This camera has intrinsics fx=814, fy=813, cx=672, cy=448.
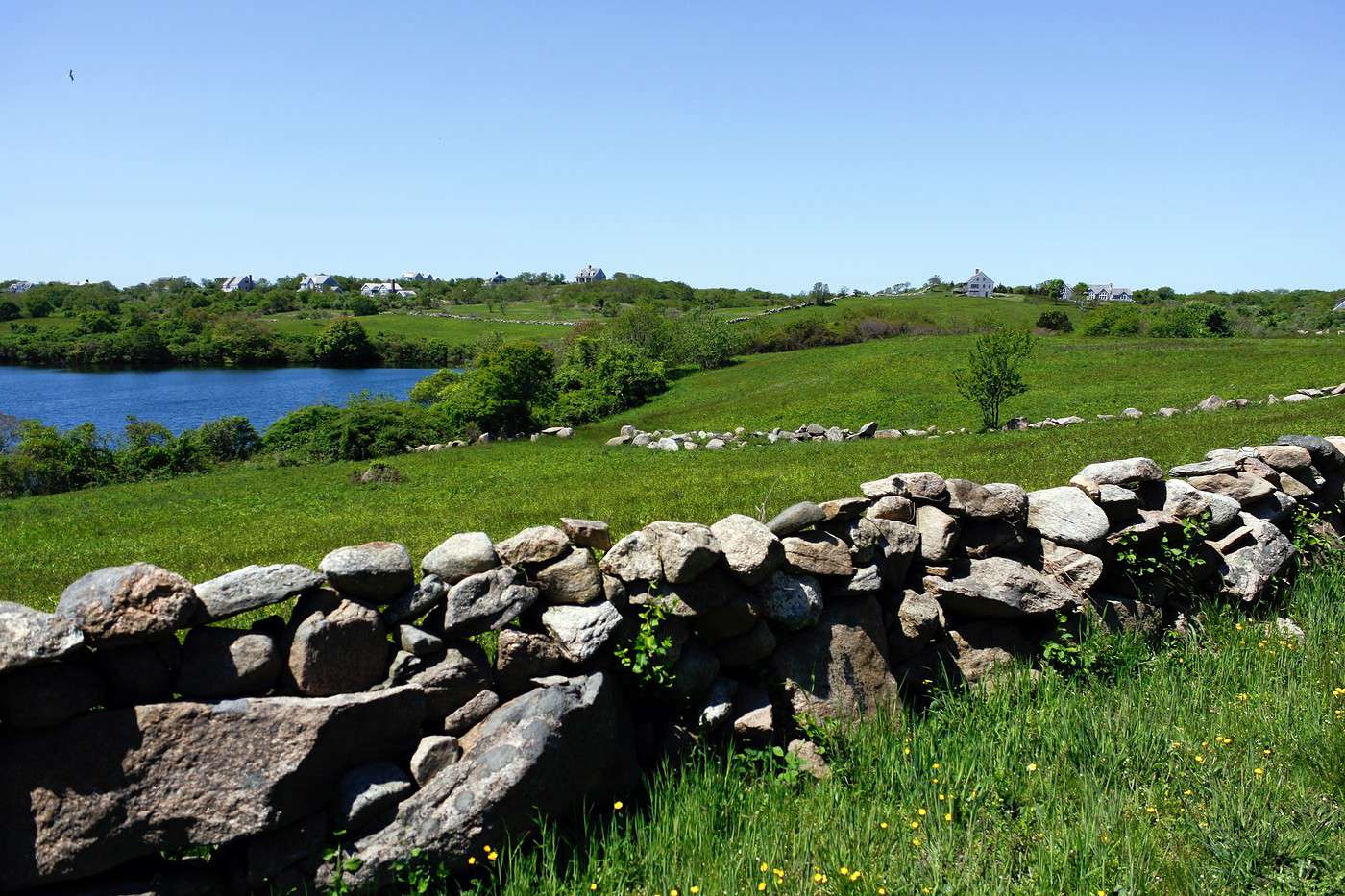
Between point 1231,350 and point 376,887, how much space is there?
141ft

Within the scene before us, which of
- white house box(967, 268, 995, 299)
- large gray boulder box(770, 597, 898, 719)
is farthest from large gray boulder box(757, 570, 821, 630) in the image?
white house box(967, 268, 995, 299)

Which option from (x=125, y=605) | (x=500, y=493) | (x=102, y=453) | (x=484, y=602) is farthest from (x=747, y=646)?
(x=102, y=453)

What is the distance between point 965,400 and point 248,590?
107 ft

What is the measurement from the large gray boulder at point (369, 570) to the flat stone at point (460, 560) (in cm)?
24

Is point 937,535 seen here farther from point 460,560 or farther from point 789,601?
point 460,560

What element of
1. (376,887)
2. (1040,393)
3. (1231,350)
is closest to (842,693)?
(376,887)

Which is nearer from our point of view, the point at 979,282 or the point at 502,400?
the point at 502,400

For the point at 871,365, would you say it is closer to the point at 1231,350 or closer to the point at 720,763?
the point at 1231,350

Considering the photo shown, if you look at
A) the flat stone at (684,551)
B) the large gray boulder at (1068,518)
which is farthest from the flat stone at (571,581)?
the large gray boulder at (1068,518)

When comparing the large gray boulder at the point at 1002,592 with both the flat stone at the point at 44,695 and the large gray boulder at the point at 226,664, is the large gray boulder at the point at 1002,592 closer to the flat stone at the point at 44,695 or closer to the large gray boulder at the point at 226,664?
the large gray boulder at the point at 226,664

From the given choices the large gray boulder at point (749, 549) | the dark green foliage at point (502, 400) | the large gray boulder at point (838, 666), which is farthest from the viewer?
the dark green foliage at point (502, 400)

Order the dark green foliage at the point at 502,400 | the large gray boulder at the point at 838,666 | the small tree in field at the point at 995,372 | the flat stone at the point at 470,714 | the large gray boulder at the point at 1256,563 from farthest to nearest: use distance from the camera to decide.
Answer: the dark green foliage at the point at 502,400
the small tree in field at the point at 995,372
the large gray boulder at the point at 1256,563
the large gray boulder at the point at 838,666
the flat stone at the point at 470,714

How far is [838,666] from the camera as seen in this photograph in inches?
266

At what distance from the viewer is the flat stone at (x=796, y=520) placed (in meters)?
6.74
